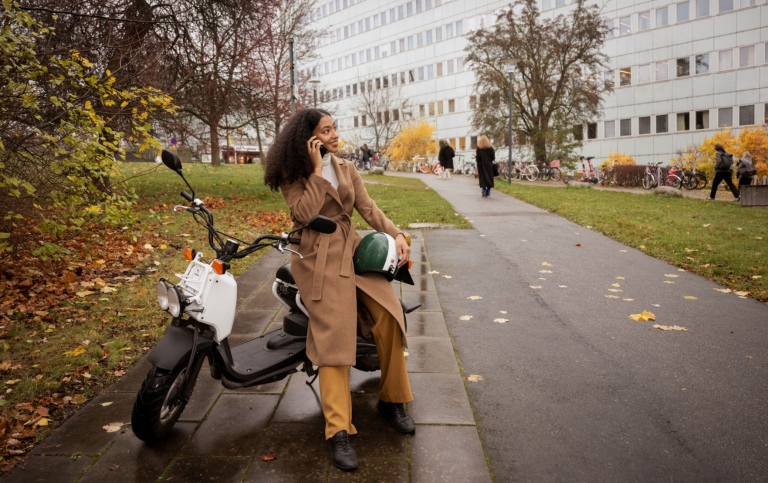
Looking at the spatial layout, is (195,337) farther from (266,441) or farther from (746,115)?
(746,115)

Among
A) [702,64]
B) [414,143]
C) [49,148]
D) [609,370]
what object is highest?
[702,64]

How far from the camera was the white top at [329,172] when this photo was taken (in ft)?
12.3

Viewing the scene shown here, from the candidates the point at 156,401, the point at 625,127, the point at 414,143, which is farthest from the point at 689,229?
the point at 414,143

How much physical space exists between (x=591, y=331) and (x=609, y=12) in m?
48.5

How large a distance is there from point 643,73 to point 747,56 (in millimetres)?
7123

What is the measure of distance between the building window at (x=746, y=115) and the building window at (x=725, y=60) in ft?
9.57

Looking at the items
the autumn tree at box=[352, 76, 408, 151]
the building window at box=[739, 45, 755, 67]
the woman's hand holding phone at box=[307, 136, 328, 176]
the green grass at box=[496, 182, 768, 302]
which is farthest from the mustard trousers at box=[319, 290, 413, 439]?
the autumn tree at box=[352, 76, 408, 151]

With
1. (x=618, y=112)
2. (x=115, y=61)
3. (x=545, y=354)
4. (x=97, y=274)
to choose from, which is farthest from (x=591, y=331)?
(x=618, y=112)

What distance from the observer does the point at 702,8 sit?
140 ft

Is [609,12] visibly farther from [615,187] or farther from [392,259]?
[392,259]

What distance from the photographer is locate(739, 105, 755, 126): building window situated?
4122 cm

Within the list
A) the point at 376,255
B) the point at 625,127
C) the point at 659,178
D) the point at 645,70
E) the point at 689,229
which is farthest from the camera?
the point at 625,127

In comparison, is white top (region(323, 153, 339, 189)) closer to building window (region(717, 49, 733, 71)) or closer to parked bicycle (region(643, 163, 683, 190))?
parked bicycle (region(643, 163, 683, 190))

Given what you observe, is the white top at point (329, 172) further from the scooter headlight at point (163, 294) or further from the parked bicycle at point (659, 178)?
the parked bicycle at point (659, 178)
